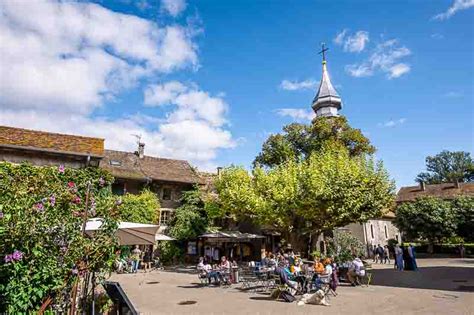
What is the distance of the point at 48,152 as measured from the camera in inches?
741

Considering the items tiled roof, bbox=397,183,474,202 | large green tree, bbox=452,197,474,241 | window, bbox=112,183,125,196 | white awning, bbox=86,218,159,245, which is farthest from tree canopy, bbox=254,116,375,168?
tiled roof, bbox=397,183,474,202

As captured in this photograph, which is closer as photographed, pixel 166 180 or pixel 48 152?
pixel 48 152

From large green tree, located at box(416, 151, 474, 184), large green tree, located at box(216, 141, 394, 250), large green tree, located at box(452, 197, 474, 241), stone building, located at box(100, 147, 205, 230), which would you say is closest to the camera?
large green tree, located at box(216, 141, 394, 250)

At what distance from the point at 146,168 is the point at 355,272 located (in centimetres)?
1967

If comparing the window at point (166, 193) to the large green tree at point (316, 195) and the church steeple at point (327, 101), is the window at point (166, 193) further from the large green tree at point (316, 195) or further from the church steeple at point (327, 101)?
the church steeple at point (327, 101)

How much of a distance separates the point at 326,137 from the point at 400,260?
11.5 m

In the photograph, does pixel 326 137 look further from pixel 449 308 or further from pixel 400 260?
pixel 449 308

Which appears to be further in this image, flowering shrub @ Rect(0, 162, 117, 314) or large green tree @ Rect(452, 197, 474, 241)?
large green tree @ Rect(452, 197, 474, 241)

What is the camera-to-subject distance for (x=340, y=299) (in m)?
11.1

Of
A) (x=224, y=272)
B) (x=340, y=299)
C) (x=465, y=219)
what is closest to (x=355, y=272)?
(x=340, y=299)

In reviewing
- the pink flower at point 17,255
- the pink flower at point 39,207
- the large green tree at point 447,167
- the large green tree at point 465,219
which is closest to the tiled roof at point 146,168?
the pink flower at point 39,207

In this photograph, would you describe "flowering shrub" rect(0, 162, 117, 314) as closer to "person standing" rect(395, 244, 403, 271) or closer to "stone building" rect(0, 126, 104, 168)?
"stone building" rect(0, 126, 104, 168)

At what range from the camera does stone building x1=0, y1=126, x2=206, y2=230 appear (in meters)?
18.6

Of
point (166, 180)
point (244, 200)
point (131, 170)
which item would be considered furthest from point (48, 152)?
point (244, 200)
